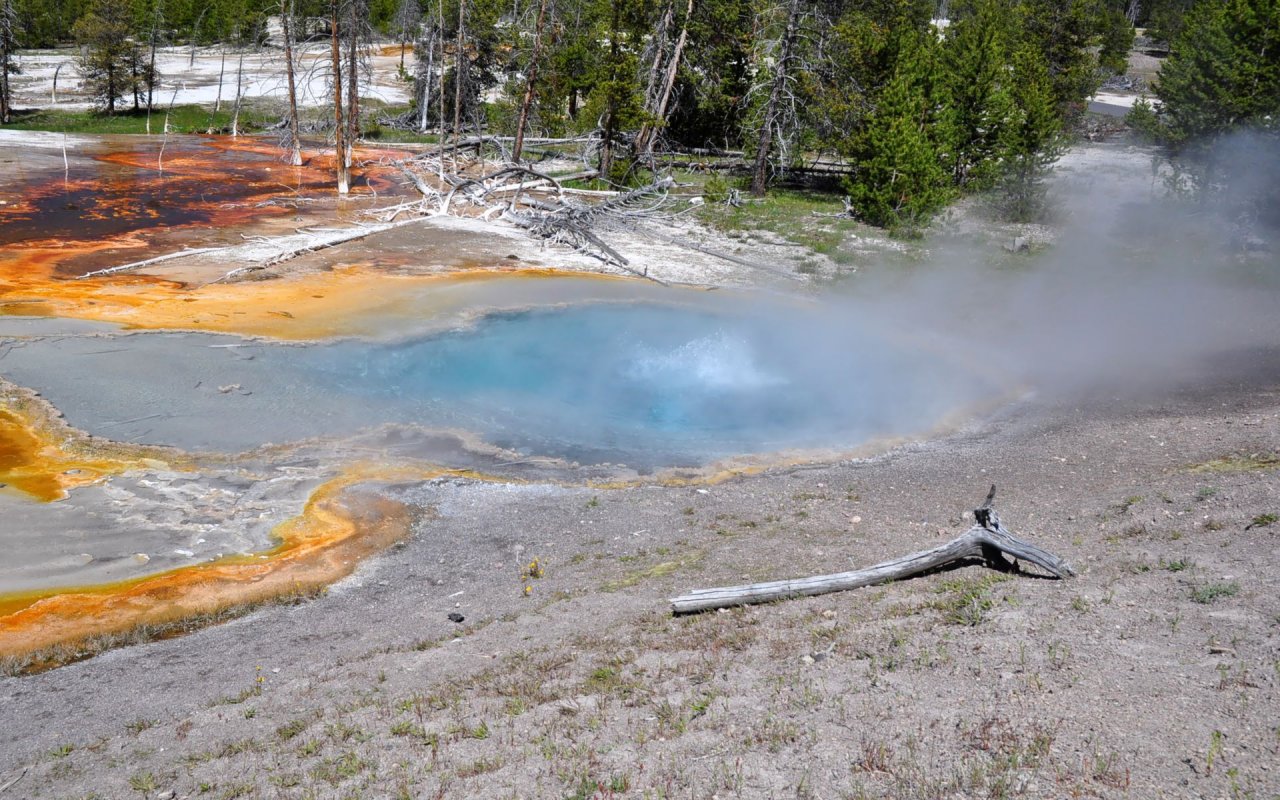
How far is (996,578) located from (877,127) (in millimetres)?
20430

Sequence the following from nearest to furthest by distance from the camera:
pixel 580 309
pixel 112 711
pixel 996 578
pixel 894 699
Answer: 1. pixel 894 699
2. pixel 112 711
3. pixel 996 578
4. pixel 580 309

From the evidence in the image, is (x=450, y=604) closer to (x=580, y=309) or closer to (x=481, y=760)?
(x=481, y=760)

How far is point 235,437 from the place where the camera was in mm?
12492

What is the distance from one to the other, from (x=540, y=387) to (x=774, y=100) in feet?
57.1

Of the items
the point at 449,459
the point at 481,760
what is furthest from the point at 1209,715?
the point at 449,459

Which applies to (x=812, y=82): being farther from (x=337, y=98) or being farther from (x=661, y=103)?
(x=337, y=98)

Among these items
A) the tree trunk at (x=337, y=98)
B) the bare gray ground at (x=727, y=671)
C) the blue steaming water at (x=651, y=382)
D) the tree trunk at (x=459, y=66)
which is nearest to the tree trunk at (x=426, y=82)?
the tree trunk at (x=459, y=66)

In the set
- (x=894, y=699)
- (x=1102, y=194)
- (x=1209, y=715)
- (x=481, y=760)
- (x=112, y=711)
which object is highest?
(x=1102, y=194)

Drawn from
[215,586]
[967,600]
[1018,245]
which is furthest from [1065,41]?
[215,586]

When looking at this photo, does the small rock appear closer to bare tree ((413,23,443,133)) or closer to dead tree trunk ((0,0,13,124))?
bare tree ((413,23,443,133))

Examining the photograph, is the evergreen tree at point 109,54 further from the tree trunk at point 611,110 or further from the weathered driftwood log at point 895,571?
the weathered driftwood log at point 895,571

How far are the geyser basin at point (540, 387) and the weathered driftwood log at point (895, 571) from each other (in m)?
4.76

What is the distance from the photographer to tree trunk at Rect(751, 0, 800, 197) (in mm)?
27625

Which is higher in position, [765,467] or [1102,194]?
[1102,194]
